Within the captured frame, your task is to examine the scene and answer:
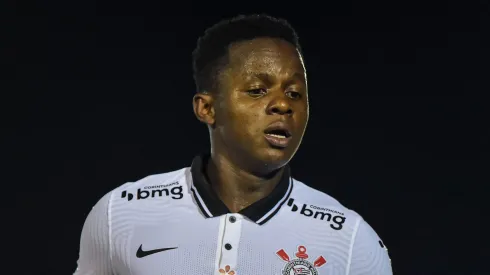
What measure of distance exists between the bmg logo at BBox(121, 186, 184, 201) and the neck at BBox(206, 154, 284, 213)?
69 mm

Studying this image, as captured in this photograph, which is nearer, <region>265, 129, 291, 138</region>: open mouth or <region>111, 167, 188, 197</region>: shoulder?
<region>265, 129, 291, 138</region>: open mouth

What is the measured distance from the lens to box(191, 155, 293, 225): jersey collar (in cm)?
138

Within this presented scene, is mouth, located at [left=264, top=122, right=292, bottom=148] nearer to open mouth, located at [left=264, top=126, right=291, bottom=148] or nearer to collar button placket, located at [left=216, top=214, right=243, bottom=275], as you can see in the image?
open mouth, located at [left=264, top=126, right=291, bottom=148]

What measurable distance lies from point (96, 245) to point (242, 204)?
27cm

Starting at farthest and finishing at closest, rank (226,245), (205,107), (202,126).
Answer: (202,126) → (205,107) → (226,245)

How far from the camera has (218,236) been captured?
1340 millimetres

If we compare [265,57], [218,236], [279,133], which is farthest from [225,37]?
[218,236]

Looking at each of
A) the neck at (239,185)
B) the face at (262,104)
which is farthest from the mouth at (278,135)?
the neck at (239,185)

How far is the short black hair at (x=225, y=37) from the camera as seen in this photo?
4.64ft

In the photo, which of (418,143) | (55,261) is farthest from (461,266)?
(55,261)

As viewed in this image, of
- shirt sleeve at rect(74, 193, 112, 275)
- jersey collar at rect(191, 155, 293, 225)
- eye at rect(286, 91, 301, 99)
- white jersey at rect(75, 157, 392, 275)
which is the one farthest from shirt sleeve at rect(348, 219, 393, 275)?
shirt sleeve at rect(74, 193, 112, 275)

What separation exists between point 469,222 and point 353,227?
0.75m

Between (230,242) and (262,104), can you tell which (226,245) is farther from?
(262,104)

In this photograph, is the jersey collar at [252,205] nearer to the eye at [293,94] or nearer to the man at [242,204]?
the man at [242,204]
